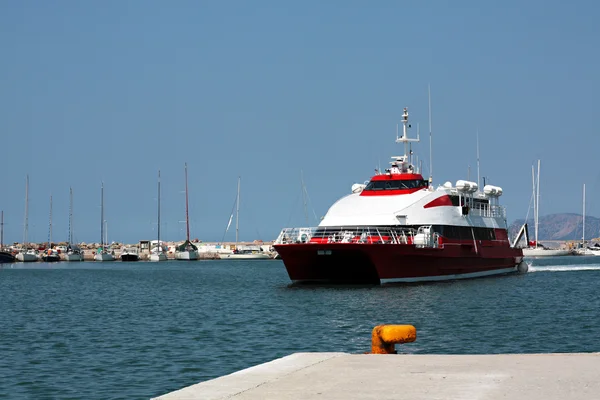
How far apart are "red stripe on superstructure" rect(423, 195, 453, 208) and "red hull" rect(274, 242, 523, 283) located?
252cm

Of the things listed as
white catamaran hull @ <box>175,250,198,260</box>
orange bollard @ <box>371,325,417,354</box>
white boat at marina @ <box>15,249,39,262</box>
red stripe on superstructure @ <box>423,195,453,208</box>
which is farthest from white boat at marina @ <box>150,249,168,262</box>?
orange bollard @ <box>371,325,417,354</box>

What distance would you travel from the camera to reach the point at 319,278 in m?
52.2

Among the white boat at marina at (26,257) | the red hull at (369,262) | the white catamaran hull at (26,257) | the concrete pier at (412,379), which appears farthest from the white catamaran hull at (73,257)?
the concrete pier at (412,379)

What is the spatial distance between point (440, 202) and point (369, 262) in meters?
8.21

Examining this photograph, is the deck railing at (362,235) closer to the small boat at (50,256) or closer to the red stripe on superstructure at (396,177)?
the red stripe on superstructure at (396,177)

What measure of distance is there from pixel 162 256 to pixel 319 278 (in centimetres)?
10453

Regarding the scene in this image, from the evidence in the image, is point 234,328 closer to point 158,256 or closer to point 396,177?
point 396,177

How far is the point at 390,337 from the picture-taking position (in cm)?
1593

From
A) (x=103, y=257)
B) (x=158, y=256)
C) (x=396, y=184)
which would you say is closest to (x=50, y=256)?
(x=103, y=257)

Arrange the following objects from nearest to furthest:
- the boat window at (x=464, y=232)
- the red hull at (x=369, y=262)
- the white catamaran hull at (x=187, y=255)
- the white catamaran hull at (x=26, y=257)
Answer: the red hull at (x=369, y=262)
the boat window at (x=464, y=232)
the white catamaran hull at (x=26, y=257)
the white catamaran hull at (x=187, y=255)

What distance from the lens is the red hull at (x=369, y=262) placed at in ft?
159

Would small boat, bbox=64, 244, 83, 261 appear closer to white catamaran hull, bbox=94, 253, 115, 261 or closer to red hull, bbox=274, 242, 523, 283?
white catamaran hull, bbox=94, 253, 115, 261

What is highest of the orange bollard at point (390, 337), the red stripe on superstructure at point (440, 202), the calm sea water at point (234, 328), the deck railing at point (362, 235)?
the red stripe on superstructure at point (440, 202)

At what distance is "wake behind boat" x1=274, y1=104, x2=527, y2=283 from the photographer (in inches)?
1946
